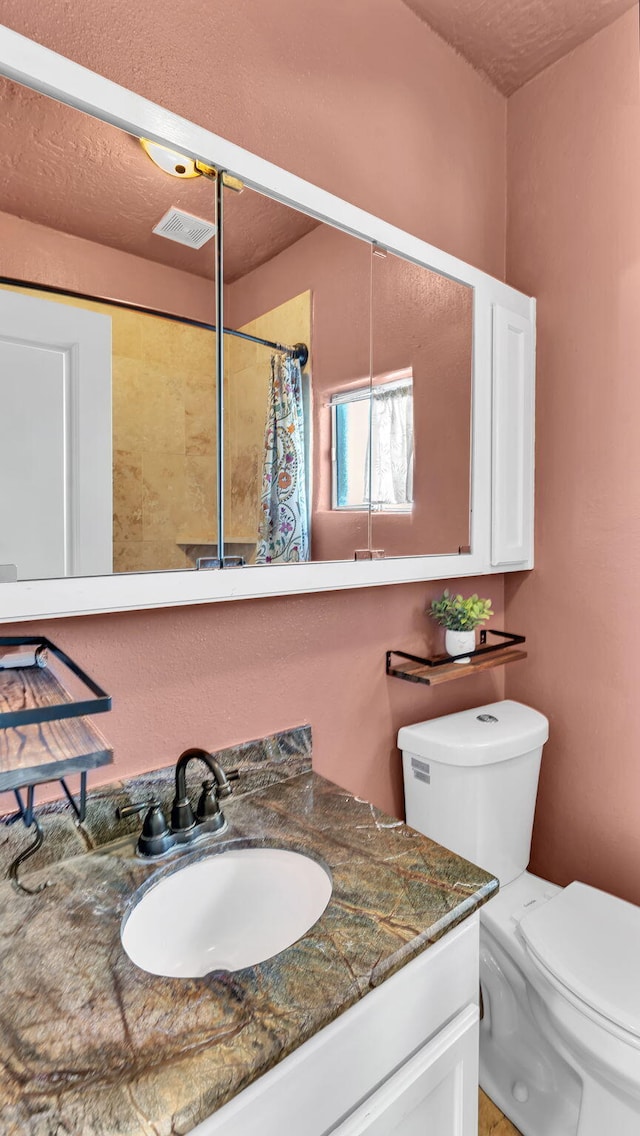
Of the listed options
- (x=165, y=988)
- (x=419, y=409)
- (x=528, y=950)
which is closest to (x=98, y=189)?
(x=419, y=409)

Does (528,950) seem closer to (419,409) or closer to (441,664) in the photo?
(441,664)

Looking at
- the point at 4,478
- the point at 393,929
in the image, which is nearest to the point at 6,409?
the point at 4,478

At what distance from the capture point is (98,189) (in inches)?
33.9

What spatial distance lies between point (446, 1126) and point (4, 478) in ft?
3.82

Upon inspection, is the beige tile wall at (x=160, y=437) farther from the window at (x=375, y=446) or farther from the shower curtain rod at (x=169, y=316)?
the window at (x=375, y=446)

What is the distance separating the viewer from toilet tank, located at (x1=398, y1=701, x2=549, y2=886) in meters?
1.34

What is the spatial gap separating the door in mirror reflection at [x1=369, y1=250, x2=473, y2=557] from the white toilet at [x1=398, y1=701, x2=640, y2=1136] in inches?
20.9

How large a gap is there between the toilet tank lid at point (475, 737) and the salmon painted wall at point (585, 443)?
215 mm

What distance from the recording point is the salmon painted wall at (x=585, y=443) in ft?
4.82

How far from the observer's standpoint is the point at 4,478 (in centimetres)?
78

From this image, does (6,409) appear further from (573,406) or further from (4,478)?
(573,406)

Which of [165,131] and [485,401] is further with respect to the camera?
[485,401]

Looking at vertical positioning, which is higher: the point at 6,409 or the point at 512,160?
the point at 512,160

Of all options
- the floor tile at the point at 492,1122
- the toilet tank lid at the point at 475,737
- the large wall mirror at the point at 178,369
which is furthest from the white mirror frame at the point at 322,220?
the floor tile at the point at 492,1122
